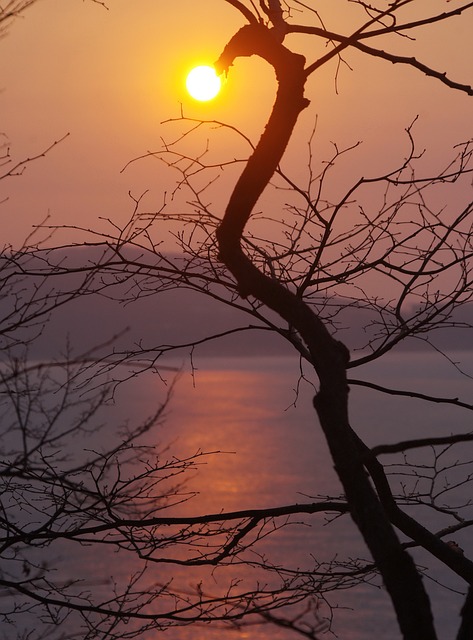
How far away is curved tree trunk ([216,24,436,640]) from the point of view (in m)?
2.84

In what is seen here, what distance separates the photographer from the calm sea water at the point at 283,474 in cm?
5691

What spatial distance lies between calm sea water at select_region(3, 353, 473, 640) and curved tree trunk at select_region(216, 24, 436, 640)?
2622 mm

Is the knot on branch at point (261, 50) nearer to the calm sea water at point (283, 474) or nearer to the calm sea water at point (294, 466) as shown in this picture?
the calm sea water at point (283, 474)

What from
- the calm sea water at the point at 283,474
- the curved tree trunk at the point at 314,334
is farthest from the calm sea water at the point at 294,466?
the curved tree trunk at the point at 314,334

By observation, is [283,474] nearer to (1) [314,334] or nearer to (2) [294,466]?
(2) [294,466]

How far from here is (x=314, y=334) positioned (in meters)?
3.51

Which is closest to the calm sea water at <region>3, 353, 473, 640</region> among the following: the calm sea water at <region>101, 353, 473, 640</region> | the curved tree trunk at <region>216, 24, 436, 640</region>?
the calm sea water at <region>101, 353, 473, 640</region>

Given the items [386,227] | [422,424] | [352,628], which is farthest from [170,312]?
[386,227]

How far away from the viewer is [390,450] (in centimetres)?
261

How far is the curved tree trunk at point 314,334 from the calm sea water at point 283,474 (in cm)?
262

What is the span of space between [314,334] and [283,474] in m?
93.7

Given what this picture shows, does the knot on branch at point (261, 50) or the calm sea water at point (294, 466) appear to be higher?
the calm sea water at point (294, 466)

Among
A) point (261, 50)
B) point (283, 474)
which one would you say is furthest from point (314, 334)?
point (283, 474)

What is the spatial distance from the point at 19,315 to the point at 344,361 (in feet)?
7.71
